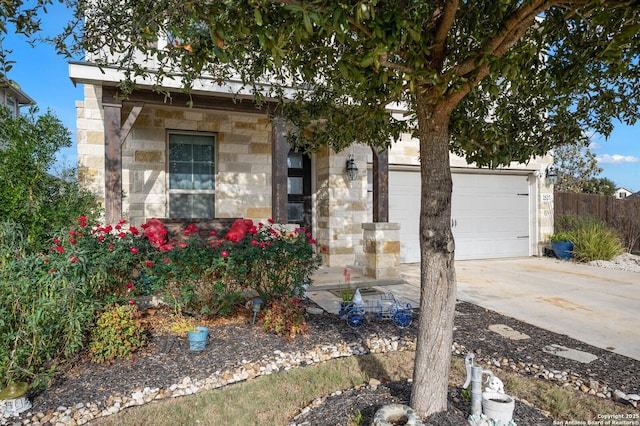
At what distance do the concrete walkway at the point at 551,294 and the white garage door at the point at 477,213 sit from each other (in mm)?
842

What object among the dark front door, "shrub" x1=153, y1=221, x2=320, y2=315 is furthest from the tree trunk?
the dark front door

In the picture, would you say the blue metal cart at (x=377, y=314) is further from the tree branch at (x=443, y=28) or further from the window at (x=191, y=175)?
the window at (x=191, y=175)

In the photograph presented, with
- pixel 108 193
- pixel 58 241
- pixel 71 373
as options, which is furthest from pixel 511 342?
pixel 108 193

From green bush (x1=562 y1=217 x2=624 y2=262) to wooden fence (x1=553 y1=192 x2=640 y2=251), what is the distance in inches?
44.6

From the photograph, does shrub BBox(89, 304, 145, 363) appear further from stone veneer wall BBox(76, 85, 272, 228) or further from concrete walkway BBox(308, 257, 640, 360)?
stone veneer wall BBox(76, 85, 272, 228)

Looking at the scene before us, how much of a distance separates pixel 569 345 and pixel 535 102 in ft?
7.09

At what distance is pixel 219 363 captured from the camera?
9.93ft

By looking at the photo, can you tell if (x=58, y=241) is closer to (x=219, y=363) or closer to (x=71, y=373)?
(x=71, y=373)

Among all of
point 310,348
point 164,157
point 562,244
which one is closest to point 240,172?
point 164,157

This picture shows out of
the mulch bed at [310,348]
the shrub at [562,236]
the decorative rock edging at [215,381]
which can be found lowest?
the decorative rock edging at [215,381]

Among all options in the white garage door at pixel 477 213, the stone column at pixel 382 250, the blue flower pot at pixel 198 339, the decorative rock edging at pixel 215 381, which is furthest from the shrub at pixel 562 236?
the blue flower pot at pixel 198 339

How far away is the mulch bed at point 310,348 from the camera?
7.43ft

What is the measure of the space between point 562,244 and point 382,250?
216 inches

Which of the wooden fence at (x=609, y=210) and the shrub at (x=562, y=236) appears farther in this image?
the wooden fence at (x=609, y=210)
